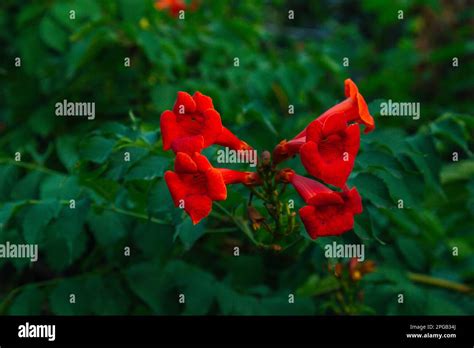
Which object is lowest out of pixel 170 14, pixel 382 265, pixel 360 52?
pixel 382 265

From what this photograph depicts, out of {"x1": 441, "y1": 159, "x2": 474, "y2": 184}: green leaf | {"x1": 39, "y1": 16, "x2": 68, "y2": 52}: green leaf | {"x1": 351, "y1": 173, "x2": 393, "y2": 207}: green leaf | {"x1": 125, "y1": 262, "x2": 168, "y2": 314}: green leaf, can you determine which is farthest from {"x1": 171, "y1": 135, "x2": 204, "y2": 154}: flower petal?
{"x1": 441, "y1": 159, "x2": 474, "y2": 184}: green leaf

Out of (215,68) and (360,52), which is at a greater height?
(360,52)

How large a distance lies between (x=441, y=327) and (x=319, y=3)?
7.76m

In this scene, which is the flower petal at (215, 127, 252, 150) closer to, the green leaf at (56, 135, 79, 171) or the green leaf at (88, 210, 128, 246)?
the green leaf at (88, 210, 128, 246)

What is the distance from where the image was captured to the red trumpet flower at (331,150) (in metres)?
2.08

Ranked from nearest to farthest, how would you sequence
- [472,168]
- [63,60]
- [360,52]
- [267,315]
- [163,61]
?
1. [267,315]
2. [163,61]
3. [63,60]
4. [472,168]
5. [360,52]

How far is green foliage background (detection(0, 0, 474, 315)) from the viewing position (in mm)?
2654

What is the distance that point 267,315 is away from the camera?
3.10m

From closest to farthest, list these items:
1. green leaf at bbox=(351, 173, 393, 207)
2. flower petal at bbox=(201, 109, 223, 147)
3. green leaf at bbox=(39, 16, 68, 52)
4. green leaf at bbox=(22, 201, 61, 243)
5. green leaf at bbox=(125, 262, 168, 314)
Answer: flower petal at bbox=(201, 109, 223, 147), green leaf at bbox=(351, 173, 393, 207), green leaf at bbox=(22, 201, 61, 243), green leaf at bbox=(125, 262, 168, 314), green leaf at bbox=(39, 16, 68, 52)

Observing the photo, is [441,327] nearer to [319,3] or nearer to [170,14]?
[170,14]

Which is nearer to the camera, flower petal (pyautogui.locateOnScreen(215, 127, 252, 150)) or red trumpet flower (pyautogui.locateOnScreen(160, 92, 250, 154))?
red trumpet flower (pyautogui.locateOnScreen(160, 92, 250, 154))

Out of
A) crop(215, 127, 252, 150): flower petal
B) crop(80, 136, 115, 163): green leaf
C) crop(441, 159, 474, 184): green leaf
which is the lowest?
crop(215, 127, 252, 150): flower petal

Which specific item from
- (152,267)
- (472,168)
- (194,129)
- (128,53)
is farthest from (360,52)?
(194,129)

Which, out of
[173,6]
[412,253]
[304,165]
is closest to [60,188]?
[304,165]
